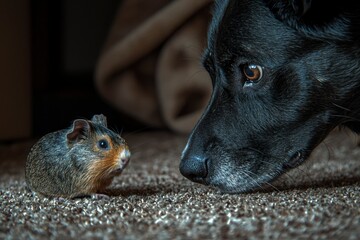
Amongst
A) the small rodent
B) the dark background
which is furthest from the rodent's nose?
the dark background

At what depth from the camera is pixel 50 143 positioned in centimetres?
150

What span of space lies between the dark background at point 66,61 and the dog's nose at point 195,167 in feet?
6.08

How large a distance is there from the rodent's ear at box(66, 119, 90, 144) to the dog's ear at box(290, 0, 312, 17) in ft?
1.97

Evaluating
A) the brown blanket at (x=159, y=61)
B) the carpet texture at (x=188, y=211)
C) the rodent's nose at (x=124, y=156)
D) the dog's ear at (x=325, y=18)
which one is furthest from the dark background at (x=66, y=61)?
the dog's ear at (x=325, y=18)

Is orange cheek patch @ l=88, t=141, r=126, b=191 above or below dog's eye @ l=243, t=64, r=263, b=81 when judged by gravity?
below

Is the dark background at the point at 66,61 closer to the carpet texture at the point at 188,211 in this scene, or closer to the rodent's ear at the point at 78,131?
the carpet texture at the point at 188,211

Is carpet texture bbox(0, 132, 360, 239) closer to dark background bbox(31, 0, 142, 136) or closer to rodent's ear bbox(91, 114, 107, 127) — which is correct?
rodent's ear bbox(91, 114, 107, 127)

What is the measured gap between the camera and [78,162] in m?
1.46

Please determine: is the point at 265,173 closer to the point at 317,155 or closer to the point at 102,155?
the point at 102,155

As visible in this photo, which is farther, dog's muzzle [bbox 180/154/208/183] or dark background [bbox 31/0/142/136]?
dark background [bbox 31/0/142/136]

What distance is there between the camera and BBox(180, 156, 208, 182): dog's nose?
1523mm

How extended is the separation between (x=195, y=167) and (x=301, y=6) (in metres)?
0.49

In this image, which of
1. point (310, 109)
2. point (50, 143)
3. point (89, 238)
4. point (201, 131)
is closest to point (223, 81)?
point (201, 131)

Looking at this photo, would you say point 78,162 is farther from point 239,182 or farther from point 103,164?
point 239,182
